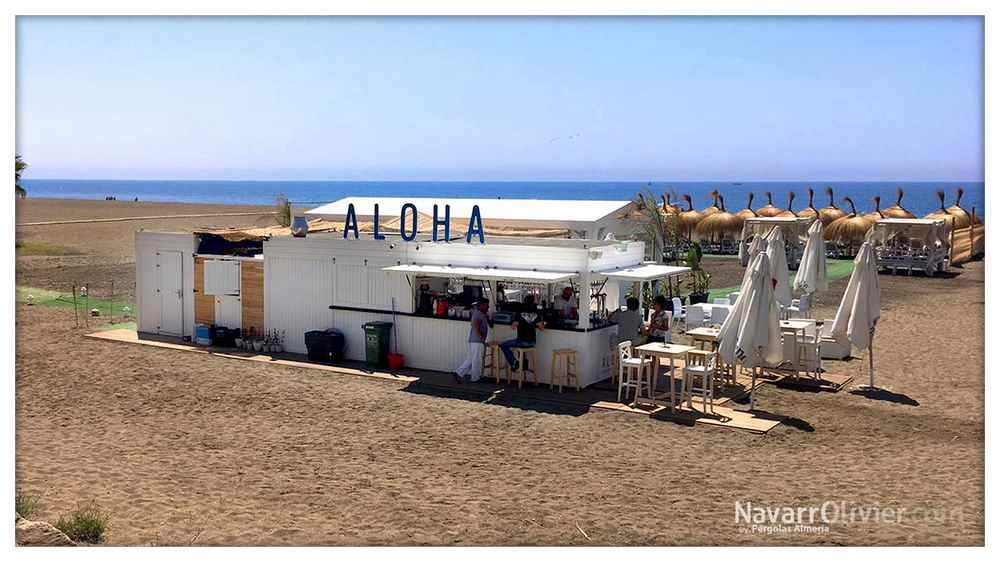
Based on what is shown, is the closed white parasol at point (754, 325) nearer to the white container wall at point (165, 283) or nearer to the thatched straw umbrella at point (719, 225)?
the white container wall at point (165, 283)

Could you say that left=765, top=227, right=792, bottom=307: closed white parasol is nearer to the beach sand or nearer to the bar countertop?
the beach sand

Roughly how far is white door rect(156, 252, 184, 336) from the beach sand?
192 centimetres

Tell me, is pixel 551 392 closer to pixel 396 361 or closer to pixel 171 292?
pixel 396 361

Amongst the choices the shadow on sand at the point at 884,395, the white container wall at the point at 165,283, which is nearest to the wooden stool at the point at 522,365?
the shadow on sand at the point at 884,395

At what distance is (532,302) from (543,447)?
4.11 m

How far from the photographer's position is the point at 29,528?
755cm

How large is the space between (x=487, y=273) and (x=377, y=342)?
2.33m

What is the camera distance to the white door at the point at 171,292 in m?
18.1

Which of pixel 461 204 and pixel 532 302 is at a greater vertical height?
pixel 461 204

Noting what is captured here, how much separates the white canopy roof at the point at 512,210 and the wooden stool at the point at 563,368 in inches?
266

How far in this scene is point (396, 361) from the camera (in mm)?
15312

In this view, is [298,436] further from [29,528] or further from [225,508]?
Result: [29,528]

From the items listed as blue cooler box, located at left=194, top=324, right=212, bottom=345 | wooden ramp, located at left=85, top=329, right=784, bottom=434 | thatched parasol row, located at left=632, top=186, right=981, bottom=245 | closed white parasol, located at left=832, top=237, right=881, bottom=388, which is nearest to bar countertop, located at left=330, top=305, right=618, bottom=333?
wooden ramp, located at left=85, top=329, right=784, bottom=434

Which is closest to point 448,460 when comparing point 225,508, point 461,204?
point 225,508
